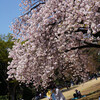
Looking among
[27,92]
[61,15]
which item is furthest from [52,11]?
[27,92]

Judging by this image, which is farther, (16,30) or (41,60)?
(16,30)

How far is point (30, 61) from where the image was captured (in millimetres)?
8461

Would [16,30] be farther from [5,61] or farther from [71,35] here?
[5,61]

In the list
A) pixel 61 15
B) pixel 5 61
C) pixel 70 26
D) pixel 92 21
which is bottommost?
pixel 92 21

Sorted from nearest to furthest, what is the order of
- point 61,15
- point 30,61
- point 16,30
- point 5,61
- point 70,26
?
point 70,26 < point 61,15 < point 30,61 < point 16,30 < point 5,61

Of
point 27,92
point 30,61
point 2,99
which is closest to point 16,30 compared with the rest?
point 30,61

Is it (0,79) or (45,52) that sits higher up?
(0,79)

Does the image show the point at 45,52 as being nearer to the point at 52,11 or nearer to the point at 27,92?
the point at 52,11

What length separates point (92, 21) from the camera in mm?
6102

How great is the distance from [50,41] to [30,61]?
58.2 inches

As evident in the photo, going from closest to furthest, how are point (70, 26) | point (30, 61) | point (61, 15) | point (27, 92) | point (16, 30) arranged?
point (70, 26), point (61, 15), point (30, 61), point (16, 30), point (27, 92)

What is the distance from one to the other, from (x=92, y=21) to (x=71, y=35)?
4.39 feet

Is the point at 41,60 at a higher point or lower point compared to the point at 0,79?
lower

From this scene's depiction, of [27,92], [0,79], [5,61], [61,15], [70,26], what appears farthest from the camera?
[27,92]
